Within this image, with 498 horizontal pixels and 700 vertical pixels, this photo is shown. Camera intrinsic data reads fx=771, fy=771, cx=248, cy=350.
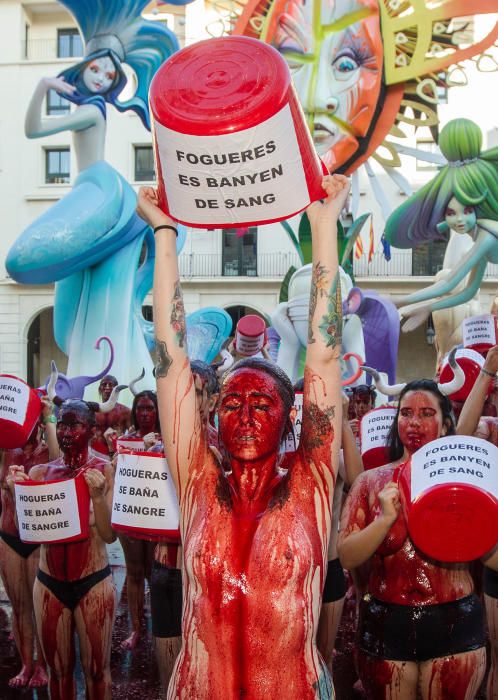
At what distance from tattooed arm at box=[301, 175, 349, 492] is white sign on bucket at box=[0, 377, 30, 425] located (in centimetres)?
269

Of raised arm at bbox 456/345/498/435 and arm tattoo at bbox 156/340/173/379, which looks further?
raised arm at bbox 456/345/498/435

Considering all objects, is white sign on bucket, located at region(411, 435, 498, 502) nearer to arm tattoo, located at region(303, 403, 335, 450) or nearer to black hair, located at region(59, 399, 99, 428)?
arm tattoo, located at region(303, 403, 335, 450)

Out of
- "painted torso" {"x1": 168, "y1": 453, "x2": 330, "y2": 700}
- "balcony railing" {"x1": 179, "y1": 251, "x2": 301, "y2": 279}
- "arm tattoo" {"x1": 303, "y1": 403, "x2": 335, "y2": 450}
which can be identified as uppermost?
"balcony railing" {"x1": 179, "y1": 251, "x2": 301, "y2": 279}

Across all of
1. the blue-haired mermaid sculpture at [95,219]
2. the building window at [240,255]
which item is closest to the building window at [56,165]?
the building window at [240,255]

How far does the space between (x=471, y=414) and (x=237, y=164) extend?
2121 mm

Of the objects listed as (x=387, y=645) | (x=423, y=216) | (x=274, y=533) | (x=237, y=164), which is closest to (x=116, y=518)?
(x=387, y=645)

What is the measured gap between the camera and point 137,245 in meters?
13.4

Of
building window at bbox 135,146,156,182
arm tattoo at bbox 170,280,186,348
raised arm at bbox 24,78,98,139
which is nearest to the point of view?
arm tattoo at bbox 170,280,186,348

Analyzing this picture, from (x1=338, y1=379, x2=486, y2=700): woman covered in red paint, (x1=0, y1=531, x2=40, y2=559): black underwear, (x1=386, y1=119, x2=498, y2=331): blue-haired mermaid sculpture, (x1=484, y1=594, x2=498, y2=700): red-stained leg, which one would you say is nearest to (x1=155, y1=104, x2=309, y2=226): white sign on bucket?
(x1=338, y1=379, x2=486, y2=700): woman covered in red paint

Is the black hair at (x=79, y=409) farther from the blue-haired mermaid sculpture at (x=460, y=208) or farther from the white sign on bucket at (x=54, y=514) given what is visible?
the blue-haired mermaid sculpture at (x=460, y=208)

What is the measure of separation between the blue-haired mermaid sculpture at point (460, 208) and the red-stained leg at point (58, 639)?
9.00 m

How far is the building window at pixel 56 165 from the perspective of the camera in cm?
2491

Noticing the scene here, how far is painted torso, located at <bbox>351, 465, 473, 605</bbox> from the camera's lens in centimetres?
286

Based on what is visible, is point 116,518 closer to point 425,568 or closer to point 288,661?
point 425,568
